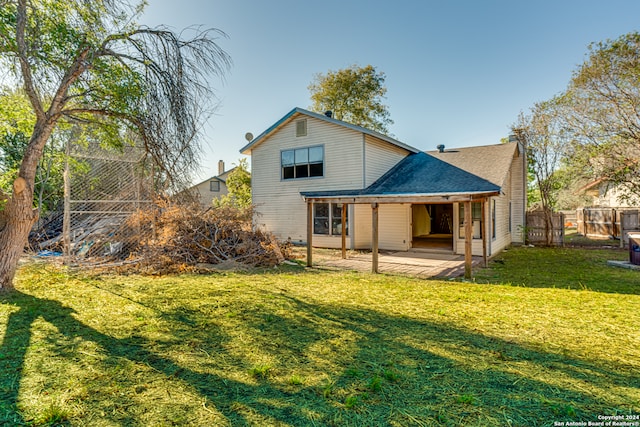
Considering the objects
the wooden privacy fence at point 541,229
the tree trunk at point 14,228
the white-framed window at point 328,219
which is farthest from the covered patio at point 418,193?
the tree trunk at point 14,228

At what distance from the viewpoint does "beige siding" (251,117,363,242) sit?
492 inches

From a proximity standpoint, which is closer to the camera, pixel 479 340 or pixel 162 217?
pixel 479 340

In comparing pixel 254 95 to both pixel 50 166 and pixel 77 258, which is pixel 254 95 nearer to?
pixel 77 258

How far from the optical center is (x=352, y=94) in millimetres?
24703

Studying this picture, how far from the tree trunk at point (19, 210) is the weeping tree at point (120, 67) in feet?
0.07

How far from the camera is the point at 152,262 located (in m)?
8.60

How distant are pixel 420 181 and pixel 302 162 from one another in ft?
16.4

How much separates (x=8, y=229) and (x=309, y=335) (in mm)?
5812

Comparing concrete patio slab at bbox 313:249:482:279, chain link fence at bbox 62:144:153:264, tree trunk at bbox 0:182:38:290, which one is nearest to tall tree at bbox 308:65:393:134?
concrete patio slab at bbox 313:249:482:279

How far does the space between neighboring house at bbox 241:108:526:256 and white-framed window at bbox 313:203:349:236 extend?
0.04 metres

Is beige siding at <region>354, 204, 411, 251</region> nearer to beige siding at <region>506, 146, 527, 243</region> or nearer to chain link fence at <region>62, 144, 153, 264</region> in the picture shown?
beige siding at <region>506, 146, 527, 243</region>

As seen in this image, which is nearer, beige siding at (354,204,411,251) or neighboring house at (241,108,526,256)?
neighboring house at (241,108,526,256)

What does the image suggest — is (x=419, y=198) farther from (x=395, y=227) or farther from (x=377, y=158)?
(x=377, y=158)

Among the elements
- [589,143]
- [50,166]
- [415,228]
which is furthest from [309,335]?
[50,166]
